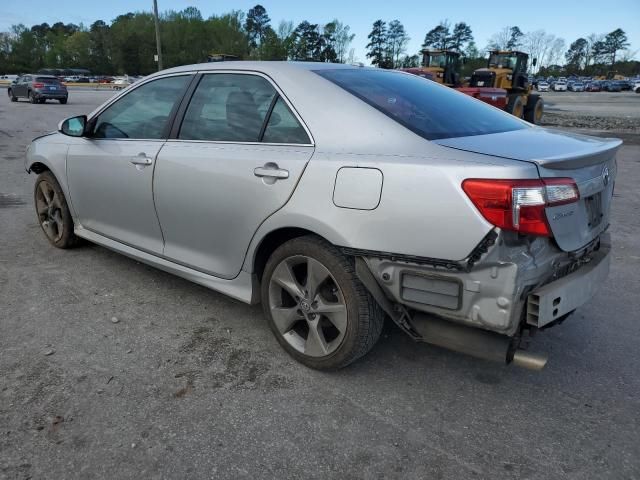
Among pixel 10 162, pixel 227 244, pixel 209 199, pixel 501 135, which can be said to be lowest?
pixel 10 162

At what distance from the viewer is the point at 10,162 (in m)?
9.70

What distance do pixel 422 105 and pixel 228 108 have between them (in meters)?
1.19

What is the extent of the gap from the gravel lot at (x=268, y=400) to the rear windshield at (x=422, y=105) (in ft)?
4.41

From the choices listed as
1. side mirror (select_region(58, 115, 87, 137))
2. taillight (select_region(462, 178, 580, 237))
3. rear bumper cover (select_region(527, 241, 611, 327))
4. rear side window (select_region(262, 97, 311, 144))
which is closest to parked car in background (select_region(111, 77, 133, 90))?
side mirror (select_region(58, 115, 87, 137))

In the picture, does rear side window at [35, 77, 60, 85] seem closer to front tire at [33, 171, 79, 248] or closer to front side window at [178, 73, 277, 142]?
front tire at [33, 171, 79, 248]

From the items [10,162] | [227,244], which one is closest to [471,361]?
[227,244]

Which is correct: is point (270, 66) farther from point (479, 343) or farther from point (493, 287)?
point (479, 343)

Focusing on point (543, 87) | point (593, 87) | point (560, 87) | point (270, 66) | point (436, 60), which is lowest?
point (543, 87)

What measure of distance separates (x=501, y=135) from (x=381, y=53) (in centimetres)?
12704

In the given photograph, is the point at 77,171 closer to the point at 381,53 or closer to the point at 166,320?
the point at 166,320

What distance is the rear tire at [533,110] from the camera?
19234 mm

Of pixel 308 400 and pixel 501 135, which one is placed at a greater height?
pixel 501 135

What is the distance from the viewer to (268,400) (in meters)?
2.65

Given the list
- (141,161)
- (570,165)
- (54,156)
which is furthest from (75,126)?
(570,165)
